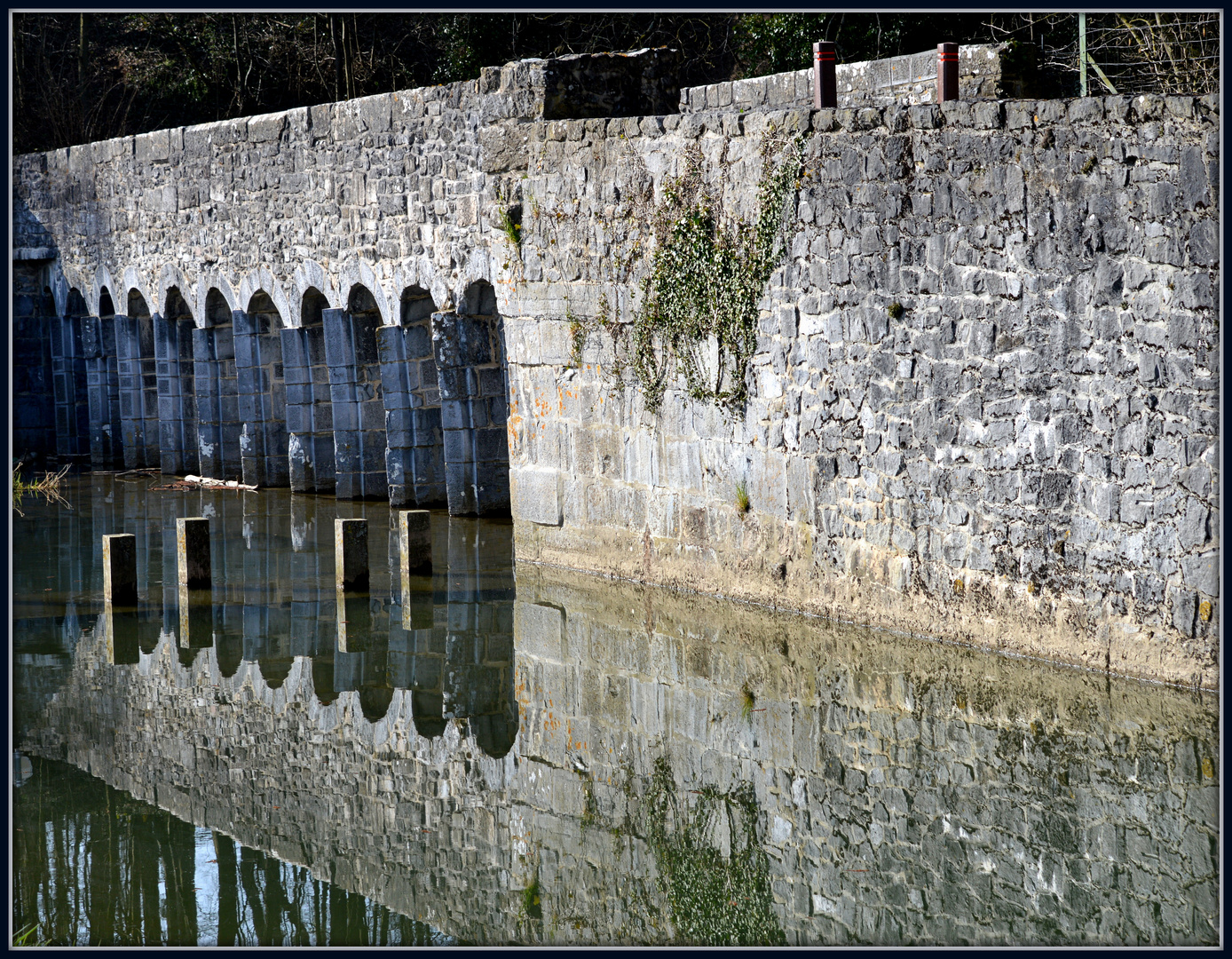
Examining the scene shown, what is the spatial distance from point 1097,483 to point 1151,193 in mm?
1241

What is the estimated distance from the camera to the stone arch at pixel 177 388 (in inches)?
603

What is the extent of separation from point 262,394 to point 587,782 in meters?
9.59

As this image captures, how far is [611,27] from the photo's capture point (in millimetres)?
18719

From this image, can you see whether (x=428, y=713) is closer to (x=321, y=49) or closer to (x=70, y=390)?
(x=70, y=390)

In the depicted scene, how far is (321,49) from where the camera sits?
68.8ft

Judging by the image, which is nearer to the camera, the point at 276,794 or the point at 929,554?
the point at 276,794

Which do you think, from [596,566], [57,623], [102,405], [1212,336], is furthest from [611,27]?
[1212,336]

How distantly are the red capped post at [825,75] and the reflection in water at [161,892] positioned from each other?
5.18 meters

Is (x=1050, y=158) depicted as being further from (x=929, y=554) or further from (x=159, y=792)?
(x=159, y=792)

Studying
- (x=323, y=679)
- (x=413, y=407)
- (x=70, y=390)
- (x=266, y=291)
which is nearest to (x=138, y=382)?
(x=70, y=390)

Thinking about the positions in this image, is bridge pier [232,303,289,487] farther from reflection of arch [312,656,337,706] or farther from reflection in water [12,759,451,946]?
reflection in water [12,759,451,946]

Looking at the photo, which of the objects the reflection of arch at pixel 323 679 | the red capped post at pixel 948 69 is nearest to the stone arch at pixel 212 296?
the reflection of arch at pixel 323 679

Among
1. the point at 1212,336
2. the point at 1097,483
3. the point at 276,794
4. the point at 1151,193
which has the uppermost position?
the point at 1151,193

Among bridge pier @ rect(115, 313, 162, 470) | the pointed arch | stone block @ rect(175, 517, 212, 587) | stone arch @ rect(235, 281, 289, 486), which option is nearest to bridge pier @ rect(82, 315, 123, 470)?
bridge pier @ rect(115, 313, 162, 470)
